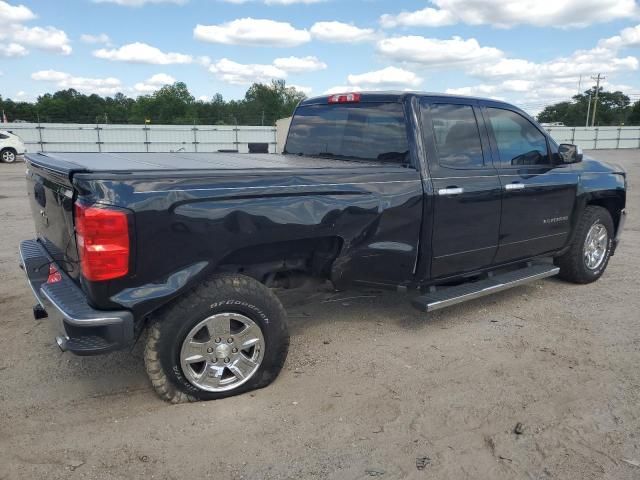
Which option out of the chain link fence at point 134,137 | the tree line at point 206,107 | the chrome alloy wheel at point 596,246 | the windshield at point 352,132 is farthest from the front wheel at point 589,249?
the tree line at point 206,107

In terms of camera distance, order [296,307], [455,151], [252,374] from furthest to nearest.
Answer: [296,307] → [455,151] → [252,374]

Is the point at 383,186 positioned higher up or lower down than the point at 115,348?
higher up

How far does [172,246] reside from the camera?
2887 millimetres

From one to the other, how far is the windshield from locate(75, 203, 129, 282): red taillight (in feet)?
7.16

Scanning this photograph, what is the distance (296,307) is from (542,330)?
85.7 inches

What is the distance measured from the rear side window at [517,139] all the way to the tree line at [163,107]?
56.5 m

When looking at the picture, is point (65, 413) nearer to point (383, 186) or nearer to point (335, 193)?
point (335, 193)

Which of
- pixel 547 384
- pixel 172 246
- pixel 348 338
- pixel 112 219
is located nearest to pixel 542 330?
pixel 547 384

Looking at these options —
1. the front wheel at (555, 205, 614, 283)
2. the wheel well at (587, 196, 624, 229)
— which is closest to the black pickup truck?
the front wheel at (555, 205, 614, 283)

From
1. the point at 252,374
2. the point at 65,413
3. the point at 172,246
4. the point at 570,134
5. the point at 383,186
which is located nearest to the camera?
the point at 172,246

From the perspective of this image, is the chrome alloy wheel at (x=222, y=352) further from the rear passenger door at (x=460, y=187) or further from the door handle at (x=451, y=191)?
the door handle at (x=451, y=191)

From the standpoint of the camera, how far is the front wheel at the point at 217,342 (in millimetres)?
3025

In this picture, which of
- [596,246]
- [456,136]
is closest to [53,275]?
[456,136]

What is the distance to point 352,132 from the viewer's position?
14.8 feet
